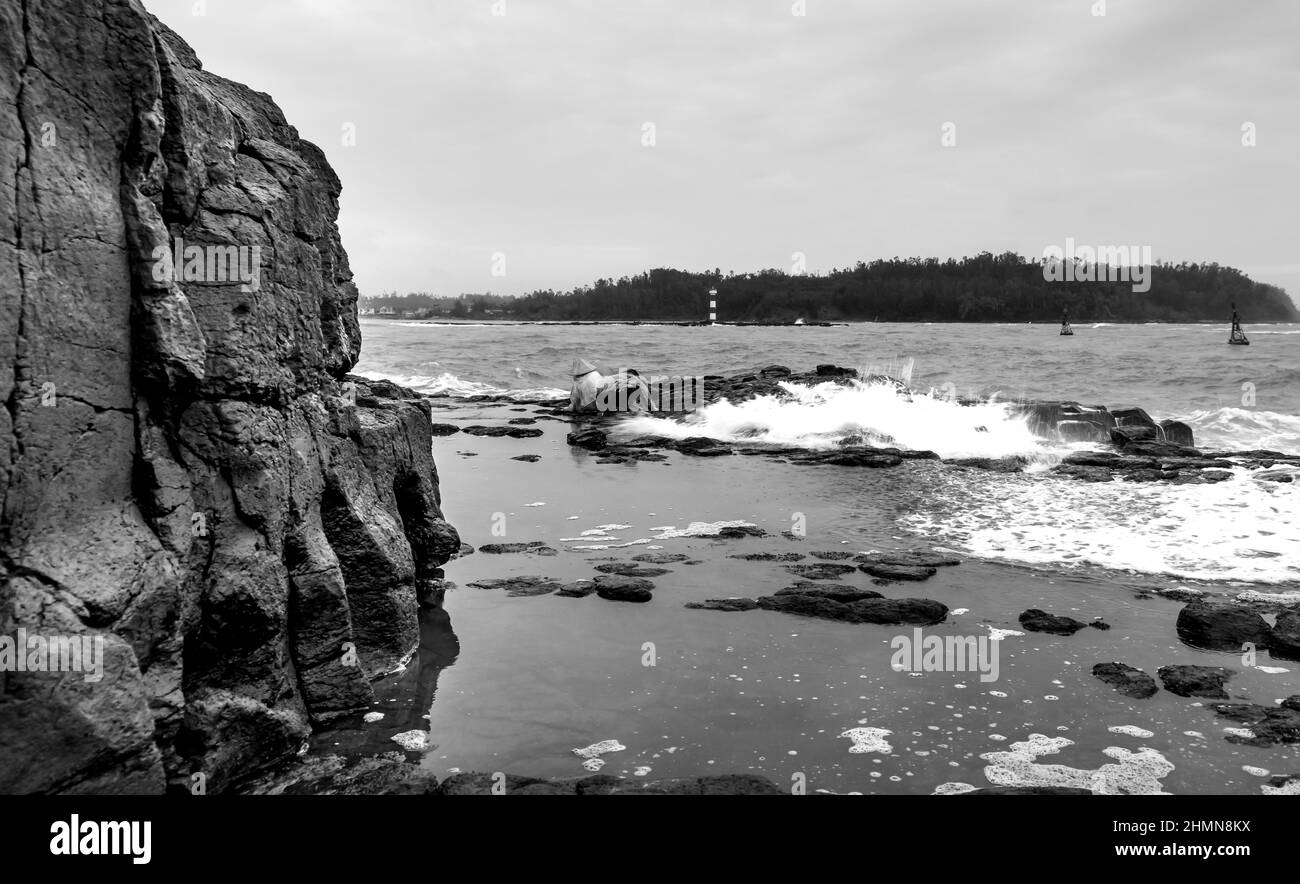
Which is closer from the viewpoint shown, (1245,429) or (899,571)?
(899,571)

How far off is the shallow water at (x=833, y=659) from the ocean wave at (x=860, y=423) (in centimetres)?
576

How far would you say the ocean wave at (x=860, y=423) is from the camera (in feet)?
60.7

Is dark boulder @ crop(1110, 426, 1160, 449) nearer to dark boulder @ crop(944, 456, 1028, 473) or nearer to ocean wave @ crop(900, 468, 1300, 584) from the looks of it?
dark boulder @ crop(944, 456, 1028, 473)

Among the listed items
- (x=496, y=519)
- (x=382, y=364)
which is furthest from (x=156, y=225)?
(x=382, y=364)

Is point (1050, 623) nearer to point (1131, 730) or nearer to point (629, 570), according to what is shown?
point (1131, 730)

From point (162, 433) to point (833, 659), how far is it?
4783 mm

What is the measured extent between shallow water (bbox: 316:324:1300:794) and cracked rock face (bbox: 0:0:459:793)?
32.7 inches

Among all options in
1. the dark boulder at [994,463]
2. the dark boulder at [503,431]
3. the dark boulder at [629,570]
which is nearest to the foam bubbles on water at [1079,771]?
the dark boulder at [629,570]

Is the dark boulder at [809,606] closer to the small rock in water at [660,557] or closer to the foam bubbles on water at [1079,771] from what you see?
the small rock in water at [660,557]

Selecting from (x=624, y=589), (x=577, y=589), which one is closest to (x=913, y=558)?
(x=624, y=589)

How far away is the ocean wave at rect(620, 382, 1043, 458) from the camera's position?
1850 centimetres

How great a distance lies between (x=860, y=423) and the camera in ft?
66.8
